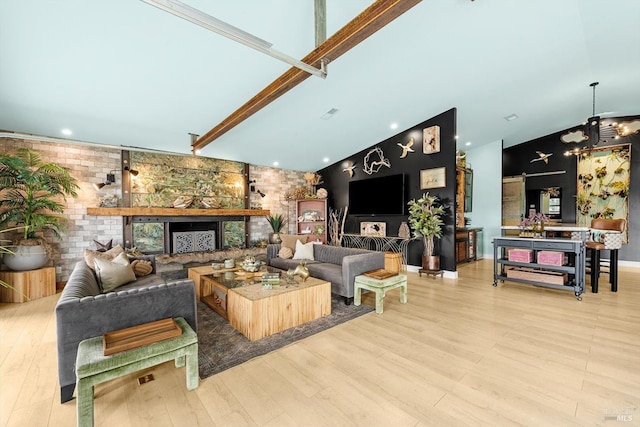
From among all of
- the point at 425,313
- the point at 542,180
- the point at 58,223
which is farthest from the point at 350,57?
the point at 542,180

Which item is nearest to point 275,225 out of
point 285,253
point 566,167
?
point 285,253

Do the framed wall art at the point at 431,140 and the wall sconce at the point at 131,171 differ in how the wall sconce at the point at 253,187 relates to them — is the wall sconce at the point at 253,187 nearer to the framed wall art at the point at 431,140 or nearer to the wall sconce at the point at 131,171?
the wall sconce at the point at 131,171

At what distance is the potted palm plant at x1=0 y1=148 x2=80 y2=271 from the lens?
382 centimetres

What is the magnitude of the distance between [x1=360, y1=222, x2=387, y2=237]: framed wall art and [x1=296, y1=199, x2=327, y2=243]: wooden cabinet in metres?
1.13

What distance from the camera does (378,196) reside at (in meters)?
6.31

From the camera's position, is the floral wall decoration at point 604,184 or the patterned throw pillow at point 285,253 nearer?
the patterned throw pillow at point 285,253

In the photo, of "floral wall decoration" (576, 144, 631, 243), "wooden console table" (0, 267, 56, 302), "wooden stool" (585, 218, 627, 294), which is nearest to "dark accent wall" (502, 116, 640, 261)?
"floral wall decoration" (576, 144, 631, 243)

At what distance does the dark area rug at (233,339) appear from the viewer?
223cm

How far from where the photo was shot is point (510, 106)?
5.07m

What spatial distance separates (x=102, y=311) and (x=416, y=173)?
5.52m

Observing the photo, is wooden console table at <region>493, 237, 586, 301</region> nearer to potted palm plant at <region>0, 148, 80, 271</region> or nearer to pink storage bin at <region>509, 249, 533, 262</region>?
pink storage bin at <region>509, 249, 533, 262</region>

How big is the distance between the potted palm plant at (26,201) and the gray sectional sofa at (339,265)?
350cm

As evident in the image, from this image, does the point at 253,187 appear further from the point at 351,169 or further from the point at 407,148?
the point at 407,148

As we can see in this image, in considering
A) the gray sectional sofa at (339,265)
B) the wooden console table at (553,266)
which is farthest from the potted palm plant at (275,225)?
the wooden console table at (553,266)
